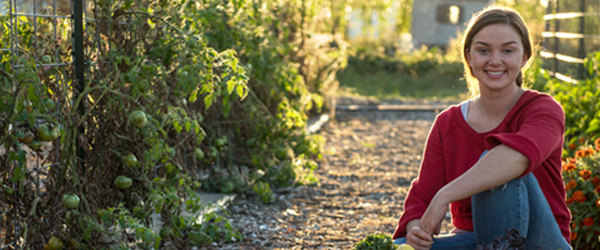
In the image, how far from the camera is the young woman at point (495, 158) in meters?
1.83

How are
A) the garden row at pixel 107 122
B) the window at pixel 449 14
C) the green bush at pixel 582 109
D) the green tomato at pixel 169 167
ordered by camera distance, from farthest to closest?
the window at pixel 449 14, the green bush at pixel 582 109, the green tomato at pixel 169 167, the garden row at pixel 107 122

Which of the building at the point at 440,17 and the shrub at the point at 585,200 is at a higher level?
the building at the point at 440,17

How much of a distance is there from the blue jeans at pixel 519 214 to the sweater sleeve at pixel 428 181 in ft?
1.04

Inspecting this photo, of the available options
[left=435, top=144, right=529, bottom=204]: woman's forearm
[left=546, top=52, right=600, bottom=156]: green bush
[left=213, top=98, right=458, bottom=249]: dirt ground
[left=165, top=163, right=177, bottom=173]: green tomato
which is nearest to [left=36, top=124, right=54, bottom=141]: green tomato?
[left=165, top=163, right=177, bottom=173]: green tomato

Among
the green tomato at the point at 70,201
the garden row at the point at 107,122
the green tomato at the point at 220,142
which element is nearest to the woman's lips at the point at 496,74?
the garden row at the point at 107,122

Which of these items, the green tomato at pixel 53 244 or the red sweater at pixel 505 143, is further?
the green tomato at pixel 53 244

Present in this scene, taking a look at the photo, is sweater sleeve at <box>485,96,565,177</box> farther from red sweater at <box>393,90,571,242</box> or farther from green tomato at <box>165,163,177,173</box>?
green tomato at <box>165,163,177,173</box>

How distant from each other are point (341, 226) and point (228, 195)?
0.83 meters

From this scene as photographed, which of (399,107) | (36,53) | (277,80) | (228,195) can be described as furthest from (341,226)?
(399,107)

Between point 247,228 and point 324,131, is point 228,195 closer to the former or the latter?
point 247,228

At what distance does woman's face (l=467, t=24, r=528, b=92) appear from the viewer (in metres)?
2.03

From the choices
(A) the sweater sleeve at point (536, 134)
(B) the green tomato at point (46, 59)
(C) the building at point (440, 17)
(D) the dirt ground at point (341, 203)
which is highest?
(C) the building at point (440, 17)

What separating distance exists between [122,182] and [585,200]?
6.80ft

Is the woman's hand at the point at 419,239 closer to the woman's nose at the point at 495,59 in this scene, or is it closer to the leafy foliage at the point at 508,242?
the leafy foliage at the point at 508,242
